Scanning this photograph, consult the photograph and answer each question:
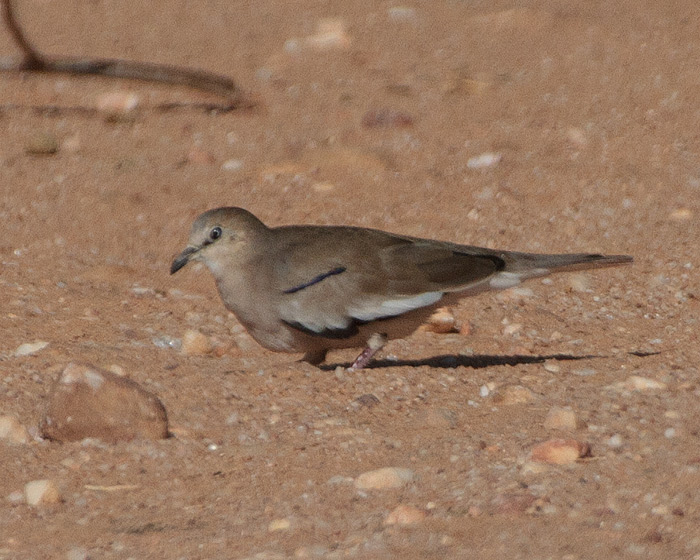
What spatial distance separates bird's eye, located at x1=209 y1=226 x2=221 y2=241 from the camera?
18.3 ft

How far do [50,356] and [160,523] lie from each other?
160 cm

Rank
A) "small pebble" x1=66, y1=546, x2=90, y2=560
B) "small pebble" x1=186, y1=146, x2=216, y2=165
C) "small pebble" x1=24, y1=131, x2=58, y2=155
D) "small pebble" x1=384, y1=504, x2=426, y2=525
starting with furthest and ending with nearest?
"small pebble" x1=24, y1=131, x2=58, y2=155 → "small pebble" x1=186, y1=146, x2=216, y2=165 → "small pebble" x1=384, y1=504, x2=426, y2=525 → "small pebble" x1=66, y1=546, x2=90, y2=560

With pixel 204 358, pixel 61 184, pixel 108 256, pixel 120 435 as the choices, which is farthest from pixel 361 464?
pixel 61 184

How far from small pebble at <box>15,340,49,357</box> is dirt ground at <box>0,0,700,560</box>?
0.04 m

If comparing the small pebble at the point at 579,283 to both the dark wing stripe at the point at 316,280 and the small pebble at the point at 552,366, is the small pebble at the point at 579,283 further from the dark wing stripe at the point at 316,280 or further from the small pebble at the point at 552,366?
the dark wing stripe at the point at 316,280

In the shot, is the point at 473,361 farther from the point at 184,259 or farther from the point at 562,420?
the point at 184,259

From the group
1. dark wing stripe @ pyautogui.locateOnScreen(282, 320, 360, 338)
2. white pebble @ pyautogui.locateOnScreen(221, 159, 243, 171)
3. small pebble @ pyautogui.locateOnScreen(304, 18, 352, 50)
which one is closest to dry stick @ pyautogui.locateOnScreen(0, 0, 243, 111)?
white pebble @ pyautogui.locateOnScreen(221, 159, 243, 171)

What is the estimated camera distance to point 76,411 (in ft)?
14.6

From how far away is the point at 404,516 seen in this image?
3.78m

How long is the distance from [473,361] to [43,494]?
2.29 m

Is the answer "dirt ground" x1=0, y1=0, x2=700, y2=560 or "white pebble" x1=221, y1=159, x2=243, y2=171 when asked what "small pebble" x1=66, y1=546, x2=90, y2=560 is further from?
"white pebble" x1=221, y1=159, x2=243, y2=171

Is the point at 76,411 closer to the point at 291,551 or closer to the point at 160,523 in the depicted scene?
the point at 160,523

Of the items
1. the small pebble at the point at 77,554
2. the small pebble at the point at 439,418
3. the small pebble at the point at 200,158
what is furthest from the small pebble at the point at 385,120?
the small pebble at the point at 77,554

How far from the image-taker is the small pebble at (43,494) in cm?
406
